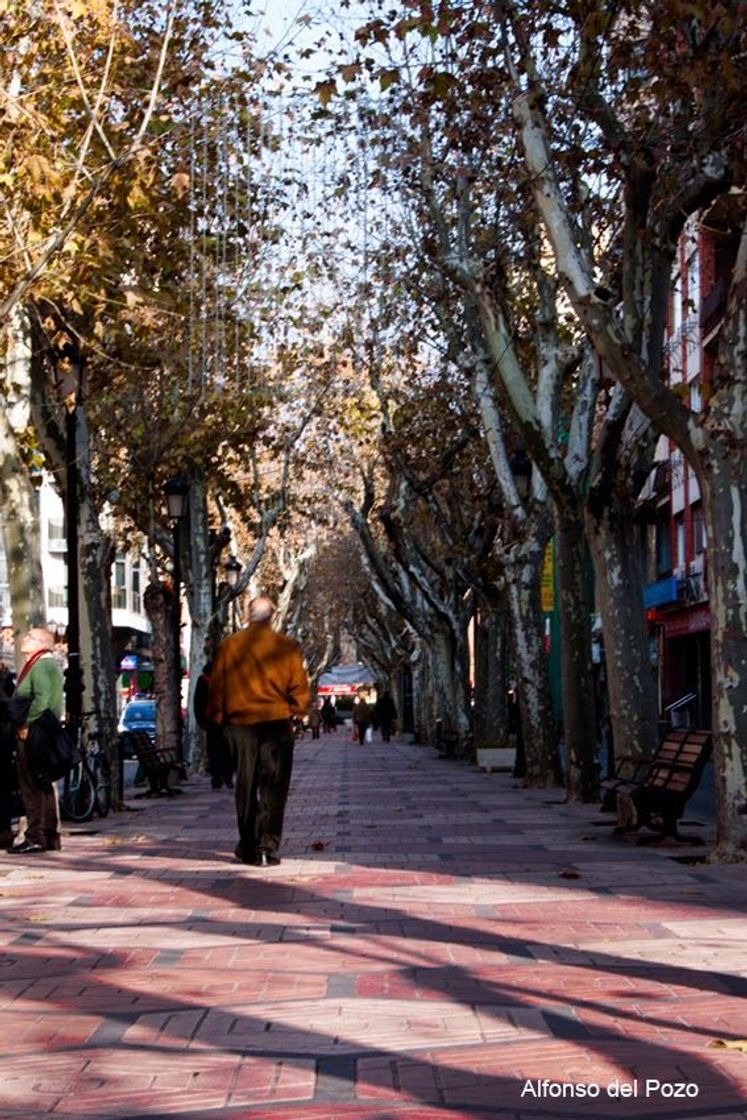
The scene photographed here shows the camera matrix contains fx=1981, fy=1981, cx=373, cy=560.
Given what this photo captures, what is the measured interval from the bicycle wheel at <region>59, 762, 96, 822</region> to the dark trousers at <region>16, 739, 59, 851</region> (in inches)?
161

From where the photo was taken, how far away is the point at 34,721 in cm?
1531

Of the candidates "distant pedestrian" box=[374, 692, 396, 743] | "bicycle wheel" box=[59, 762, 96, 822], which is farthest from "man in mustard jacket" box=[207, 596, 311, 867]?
"distant pedestrian" box=[374, 692, 396, 743]

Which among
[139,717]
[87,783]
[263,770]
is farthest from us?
[139,717]

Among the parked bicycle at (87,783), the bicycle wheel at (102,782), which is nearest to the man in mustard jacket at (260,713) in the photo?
the parked bicycle at (87,783)

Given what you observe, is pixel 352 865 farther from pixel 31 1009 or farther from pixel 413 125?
pixel 413 125

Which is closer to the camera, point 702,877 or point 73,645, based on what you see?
point 702,877

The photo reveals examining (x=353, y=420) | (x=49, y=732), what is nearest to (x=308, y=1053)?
(x=49, y=732)

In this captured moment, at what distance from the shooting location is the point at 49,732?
50.1 ft

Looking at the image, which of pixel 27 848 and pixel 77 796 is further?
pixel 77 796

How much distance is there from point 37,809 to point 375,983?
8.08 meters

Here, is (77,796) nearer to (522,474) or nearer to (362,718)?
(522,474)

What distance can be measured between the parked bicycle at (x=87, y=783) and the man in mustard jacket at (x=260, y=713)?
19.4ft

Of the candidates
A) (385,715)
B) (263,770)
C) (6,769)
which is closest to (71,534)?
(6,769)

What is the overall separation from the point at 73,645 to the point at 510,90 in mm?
7314
